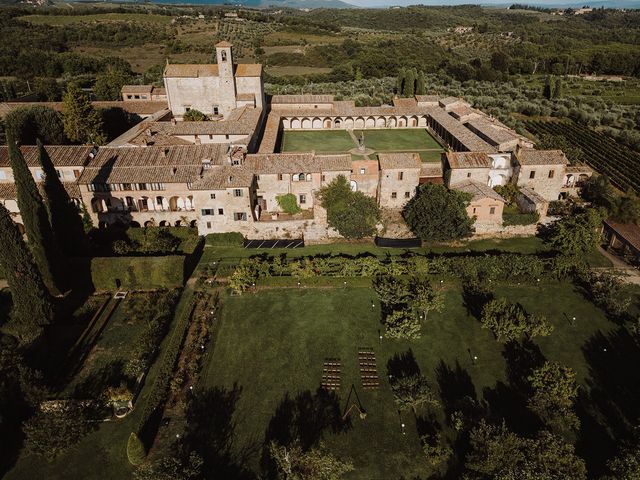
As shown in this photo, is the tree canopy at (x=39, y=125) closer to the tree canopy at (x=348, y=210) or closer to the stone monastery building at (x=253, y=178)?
the stone monastery building at (x=253, y=178)

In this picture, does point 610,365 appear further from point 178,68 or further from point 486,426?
point 178,68

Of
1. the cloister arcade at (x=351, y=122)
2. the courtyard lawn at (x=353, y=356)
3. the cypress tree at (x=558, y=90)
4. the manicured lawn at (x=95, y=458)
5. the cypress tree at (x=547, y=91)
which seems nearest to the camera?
the manicured lawn at (x=95, y=458)

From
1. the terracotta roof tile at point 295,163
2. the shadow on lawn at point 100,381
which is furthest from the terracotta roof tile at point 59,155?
the shadow on lawn at point 100,381

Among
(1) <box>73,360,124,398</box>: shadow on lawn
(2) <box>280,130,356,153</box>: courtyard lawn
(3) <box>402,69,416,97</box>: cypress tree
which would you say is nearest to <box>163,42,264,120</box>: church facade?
(2) <box>280,130,356,153</box>: courtyard lawn

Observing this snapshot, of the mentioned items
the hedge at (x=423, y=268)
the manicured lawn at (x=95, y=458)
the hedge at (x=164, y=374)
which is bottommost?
the manicured lawn at (x=95, y=458)

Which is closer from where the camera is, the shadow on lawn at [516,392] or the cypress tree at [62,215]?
the shadow on lawn at [516,392]

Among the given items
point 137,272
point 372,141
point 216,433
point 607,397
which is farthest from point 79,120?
point 607,397

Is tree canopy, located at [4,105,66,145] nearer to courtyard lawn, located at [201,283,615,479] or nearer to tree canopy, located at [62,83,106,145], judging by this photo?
tree canopy, located at [62,83,106,145]
